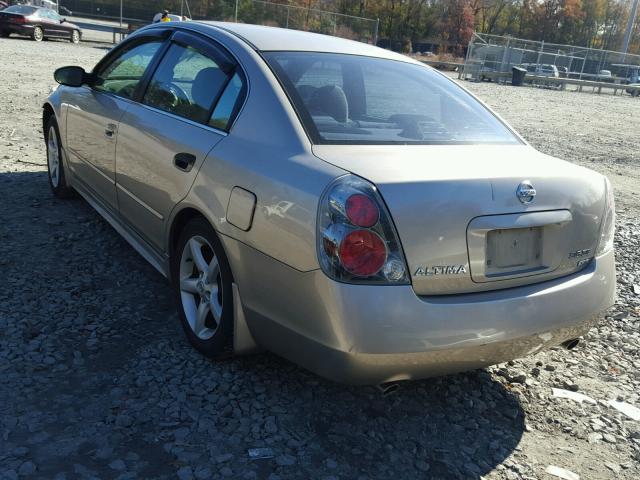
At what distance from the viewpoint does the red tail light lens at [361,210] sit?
2.44 metres

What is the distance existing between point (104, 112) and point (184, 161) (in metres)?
1.40

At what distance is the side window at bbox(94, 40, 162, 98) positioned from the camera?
4224 mm

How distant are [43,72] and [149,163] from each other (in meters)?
13.6

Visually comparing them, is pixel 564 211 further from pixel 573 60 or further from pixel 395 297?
pixel 573 60

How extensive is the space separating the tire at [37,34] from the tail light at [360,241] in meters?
28.7

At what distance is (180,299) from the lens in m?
3.52

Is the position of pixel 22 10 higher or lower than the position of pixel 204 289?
higher

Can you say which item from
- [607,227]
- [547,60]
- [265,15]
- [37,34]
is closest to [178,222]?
[607,227]

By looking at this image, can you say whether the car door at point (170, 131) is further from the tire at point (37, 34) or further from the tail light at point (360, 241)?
the tire at point (37, 34)

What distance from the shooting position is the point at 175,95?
3.75m

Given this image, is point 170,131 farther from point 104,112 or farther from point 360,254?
point 360,254

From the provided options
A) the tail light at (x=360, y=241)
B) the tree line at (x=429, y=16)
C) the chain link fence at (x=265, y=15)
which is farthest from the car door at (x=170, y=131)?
the tree line at (x=429, y=16)

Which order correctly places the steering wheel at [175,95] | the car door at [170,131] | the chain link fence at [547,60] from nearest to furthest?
the car door at [170,131] < the steering wheel at [175,95] < the chain link fence at [547,60]

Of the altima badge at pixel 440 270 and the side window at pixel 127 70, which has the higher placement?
the side window at pixel 127 70
